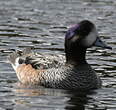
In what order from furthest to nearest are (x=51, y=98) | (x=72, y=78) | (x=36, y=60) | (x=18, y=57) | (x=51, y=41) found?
1. (x=51, y=41)
2. (x=18, y=57)
3. (x=36, y=60)
4. (x=72, y=78)
5. (x=51, y=98)

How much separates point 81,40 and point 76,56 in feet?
1.33

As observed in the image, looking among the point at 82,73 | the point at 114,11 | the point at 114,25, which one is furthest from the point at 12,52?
the point at 114,11

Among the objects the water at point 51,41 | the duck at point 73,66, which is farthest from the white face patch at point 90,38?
the water at point 51,41

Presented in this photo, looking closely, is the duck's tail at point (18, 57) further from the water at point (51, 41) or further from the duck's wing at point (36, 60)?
the water at point (51, 41)

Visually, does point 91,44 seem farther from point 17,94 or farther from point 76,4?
point 76,4

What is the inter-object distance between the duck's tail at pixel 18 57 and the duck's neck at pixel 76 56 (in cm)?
162

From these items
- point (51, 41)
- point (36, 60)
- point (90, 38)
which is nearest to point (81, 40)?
point (90, 38)

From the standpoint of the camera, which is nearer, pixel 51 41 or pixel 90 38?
pixel 90 38

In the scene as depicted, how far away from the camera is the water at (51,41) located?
14336mm

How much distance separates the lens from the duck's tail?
681 inches

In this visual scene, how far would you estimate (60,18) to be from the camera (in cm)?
2505

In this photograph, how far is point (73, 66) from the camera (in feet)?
52.3

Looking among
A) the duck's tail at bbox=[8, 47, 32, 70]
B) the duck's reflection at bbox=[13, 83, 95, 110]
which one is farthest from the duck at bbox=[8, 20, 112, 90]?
the duck's tail at bbox=[8, 47, 32, 70]

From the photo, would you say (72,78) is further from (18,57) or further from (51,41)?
(51,41)
